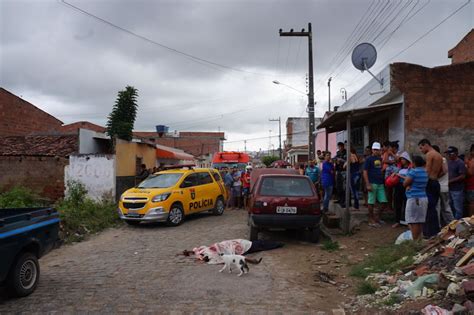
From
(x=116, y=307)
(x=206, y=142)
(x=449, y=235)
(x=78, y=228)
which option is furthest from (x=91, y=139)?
(x=206, y=142)

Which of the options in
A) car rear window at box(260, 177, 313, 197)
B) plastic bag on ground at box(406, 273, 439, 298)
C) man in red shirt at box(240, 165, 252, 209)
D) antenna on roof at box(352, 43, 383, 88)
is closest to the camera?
plastic bag on ground at box(406, 273, 439, 298)

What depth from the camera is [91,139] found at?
1744 centimetres

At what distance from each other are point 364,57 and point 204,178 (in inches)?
262

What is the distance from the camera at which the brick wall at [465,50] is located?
21078 mm

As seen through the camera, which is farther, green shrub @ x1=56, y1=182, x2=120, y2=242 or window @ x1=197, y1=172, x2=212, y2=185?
window @ x1=197, y1=172, x2=212, y2=185

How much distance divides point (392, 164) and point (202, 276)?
16.7 feet

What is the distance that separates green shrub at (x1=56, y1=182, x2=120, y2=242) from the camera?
11216 mm

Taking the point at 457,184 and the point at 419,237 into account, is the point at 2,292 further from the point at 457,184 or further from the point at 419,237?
the point at 457,184

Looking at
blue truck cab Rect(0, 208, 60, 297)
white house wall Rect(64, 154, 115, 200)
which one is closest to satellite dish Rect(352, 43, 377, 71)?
blue truck cab Rect(0, 208, 60, 297)

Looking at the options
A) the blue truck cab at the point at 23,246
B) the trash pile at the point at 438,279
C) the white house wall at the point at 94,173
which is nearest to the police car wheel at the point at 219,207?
the white house wall at the point at 94,173

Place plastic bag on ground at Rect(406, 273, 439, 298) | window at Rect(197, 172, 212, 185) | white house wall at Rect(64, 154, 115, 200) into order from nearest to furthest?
1. plastic bag on ground at Rect(406, 273, 439, 298)
2. window at Rect(197, 172, 212, 185)
3. white house wall at Rect(64, 154, 115, 200)

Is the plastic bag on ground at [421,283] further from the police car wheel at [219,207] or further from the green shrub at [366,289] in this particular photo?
the police car wheel at [219,207]

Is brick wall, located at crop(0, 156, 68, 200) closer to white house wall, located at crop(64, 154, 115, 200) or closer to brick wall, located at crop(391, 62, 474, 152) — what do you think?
white house wall, located at crop(64, 154, 115, 200)

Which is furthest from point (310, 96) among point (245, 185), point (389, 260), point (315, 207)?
point (389, 260)
